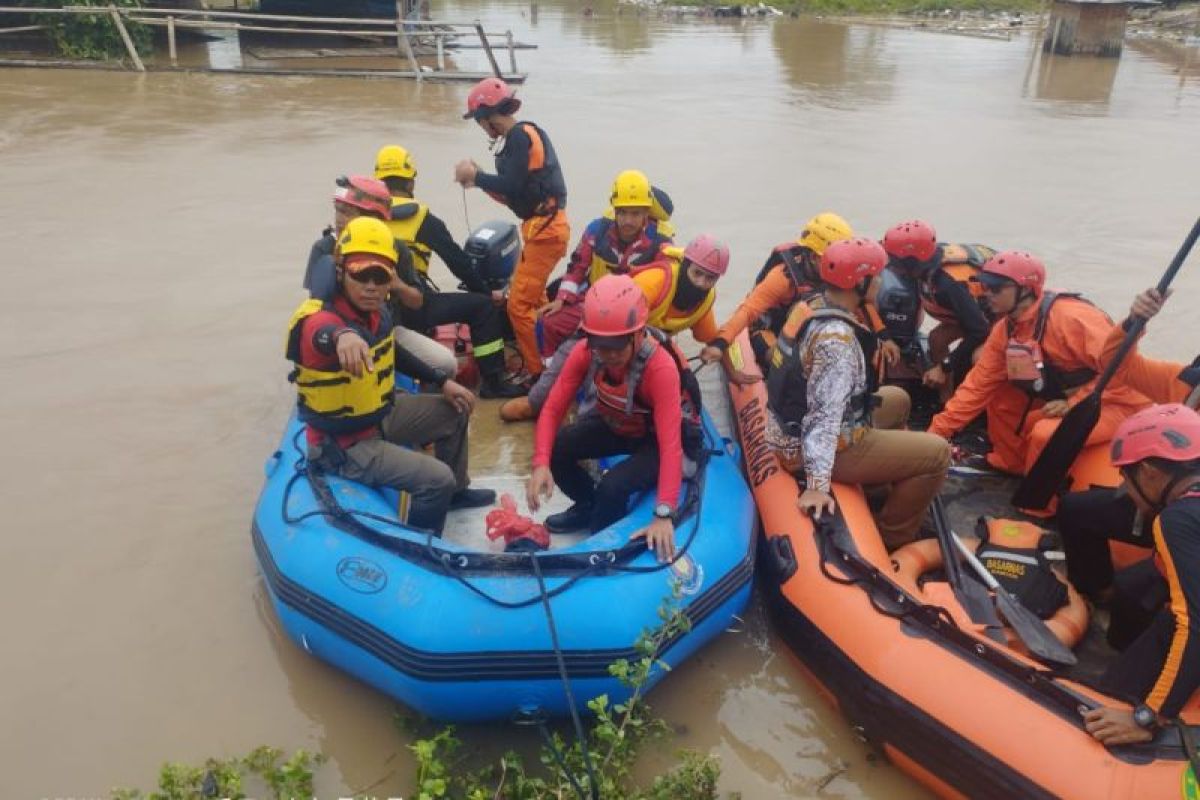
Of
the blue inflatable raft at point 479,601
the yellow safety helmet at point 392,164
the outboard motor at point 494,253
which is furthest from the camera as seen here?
the outboard motor at point 494,253

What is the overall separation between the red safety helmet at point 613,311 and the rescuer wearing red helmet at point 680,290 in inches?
35.8

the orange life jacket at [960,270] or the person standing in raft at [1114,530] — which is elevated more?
the orange life jacket at [960,270]

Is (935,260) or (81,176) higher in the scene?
(935,260)

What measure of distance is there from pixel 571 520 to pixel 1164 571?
2081mm

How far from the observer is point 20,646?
3377 millimetres

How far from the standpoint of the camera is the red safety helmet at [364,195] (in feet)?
13.3

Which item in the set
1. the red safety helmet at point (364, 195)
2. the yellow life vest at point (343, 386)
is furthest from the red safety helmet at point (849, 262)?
the red safety helmet at point (364, 195)

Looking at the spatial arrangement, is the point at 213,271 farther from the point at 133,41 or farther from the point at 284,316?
the point at 133,41

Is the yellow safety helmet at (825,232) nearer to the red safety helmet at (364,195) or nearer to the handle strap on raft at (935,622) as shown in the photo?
the handle strap on raft at (935,622)

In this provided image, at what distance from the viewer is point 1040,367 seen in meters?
4.02

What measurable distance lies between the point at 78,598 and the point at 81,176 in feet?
23.7

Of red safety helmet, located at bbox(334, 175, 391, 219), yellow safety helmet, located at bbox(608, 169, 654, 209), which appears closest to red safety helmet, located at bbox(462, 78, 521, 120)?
yellow safety helmet, located at bbox(608, 169, 654, 209)

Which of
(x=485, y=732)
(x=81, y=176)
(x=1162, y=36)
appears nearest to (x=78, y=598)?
(x=485, y=732)

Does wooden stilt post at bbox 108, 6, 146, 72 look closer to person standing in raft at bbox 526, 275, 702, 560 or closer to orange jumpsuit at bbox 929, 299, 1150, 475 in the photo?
person standing in raft at bbox 526, 275, 702, 560
